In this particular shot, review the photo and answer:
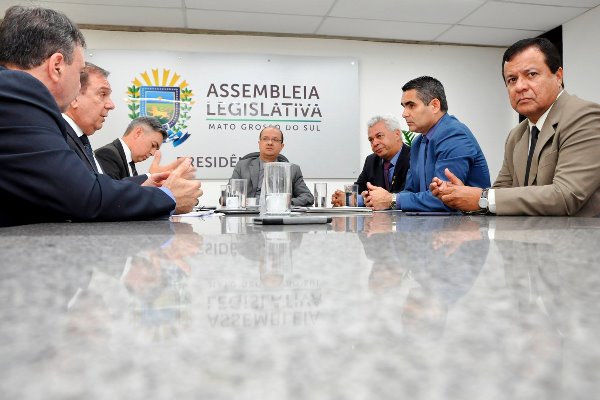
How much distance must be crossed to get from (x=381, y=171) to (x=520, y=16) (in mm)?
1900

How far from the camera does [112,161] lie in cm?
287

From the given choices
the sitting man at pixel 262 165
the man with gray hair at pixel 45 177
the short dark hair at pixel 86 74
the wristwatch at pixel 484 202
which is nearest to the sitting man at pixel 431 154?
the wristwatch at pixel 484 202

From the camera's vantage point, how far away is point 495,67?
500 centimetres

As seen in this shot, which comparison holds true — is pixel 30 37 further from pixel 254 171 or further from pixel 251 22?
pixel 251 22

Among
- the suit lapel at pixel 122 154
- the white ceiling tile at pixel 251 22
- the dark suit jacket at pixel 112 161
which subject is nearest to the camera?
the dark suit jacket at pixel 112 161

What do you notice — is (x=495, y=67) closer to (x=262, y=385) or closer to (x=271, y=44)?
(x=271, y=44)

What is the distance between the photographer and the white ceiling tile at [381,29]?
A: 4305mm

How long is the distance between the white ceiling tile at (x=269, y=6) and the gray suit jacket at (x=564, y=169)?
261cm

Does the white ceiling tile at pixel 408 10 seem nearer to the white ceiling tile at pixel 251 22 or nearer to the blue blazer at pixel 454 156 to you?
the white ceiling tile at pixel 251 22

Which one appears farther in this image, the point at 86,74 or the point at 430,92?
the point at 430,92


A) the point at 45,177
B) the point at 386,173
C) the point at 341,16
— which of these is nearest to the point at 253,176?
the point at 386,173

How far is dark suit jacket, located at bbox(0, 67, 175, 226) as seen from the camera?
0.96 metres

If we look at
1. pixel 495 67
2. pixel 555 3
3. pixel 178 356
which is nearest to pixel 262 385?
pixel 178 356

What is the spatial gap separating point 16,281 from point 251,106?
4.41 m
